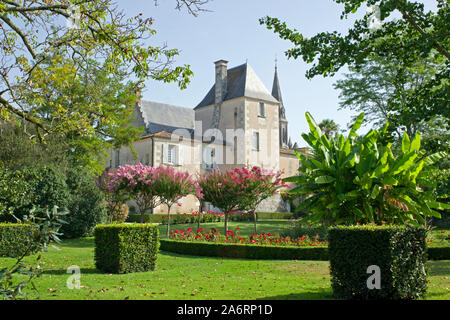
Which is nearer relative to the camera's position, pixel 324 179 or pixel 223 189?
pixel 324 179

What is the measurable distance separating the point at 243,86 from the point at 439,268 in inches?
1154

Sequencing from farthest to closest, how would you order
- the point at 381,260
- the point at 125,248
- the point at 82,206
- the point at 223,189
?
the point at 82,206, the point at 223,189, the point at 125,248, the point at 381,260

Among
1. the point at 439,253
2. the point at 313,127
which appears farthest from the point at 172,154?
the point at 439,253

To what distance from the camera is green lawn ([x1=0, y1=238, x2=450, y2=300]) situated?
7.05 metres

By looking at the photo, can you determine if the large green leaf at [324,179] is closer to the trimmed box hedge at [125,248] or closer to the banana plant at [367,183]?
the banana plant at [367,183]

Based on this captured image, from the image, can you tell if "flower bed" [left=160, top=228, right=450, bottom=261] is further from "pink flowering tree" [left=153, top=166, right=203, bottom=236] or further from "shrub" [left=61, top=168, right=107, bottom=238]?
"shrub" [left=61, top=168, right=107, bottom=238]

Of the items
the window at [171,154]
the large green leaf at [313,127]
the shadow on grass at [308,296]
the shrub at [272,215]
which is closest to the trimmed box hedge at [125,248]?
the shadow on grass at [308,296]

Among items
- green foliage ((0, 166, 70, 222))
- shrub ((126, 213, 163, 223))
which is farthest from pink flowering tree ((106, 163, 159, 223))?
shrub ((126, 213, 163, 223))

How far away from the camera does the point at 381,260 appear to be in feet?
20.8

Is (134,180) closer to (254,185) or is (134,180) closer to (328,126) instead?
(254,185)

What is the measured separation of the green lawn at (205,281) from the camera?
705cm

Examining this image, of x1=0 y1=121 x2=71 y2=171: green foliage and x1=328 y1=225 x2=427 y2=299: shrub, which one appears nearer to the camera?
x1=328 y1=225 x2=427 y2=299: shrub

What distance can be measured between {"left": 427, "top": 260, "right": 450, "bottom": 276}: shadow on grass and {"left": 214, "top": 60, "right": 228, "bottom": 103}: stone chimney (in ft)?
97.3

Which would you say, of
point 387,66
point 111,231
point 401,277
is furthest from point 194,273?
→ point 387,66
